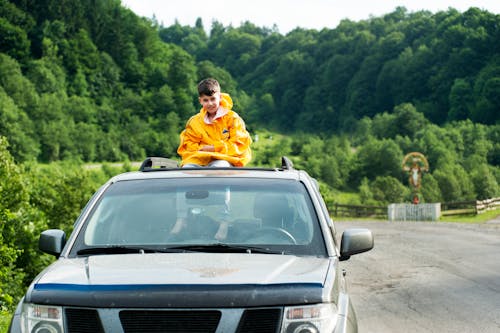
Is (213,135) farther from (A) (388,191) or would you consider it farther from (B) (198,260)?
(A) (388,191)

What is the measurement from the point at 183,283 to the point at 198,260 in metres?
0.55

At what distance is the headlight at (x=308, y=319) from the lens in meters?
4.05

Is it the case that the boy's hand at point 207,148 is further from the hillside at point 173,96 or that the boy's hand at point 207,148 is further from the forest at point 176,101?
the hillside at point 173,96

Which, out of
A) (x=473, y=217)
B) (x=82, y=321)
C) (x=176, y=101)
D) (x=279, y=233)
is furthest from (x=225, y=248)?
(x=176, y=101)

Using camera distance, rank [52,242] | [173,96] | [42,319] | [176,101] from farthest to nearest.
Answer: [173,96], [176,101], [52,242], [42,319]

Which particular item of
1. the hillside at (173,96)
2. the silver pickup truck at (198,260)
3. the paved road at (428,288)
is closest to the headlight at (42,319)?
the silver pickup truck at (198,260)

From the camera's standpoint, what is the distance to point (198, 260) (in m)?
4.60

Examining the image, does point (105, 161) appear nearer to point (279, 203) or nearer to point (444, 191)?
point (444, 191)

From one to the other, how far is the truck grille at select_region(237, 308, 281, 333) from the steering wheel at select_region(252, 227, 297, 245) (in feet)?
3.67

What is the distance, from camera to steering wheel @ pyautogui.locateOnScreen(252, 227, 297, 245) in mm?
5168

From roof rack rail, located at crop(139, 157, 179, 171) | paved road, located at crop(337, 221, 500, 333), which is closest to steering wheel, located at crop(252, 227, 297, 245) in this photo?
roof rack rail, located at crop(139, 157, 179, 171)

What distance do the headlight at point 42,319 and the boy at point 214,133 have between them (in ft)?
12.6

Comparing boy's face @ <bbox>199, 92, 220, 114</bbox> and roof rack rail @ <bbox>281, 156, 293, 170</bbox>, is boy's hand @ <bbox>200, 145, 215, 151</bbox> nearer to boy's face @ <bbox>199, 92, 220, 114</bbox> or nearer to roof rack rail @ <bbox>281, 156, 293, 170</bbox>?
boy's face @ <bbox>199, 92, 220, 114</bbox>

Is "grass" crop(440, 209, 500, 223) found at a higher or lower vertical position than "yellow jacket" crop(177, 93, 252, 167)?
lower
